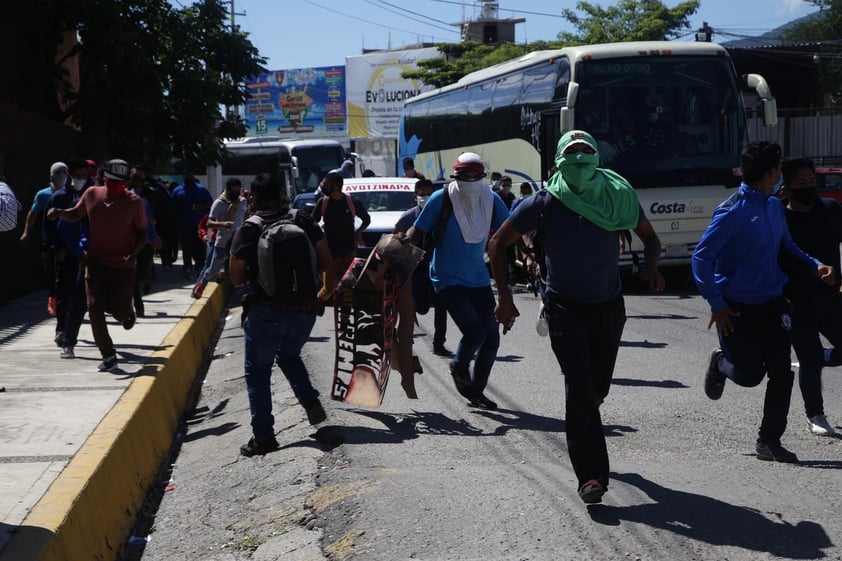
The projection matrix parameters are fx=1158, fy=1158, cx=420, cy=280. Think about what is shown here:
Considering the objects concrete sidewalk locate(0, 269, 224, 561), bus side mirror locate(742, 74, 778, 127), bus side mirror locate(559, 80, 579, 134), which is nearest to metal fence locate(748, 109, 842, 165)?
bus side mirror locate(742, 74, 778, 127)

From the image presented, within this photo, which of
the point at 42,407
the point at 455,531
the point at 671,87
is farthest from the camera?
the point at 671,87

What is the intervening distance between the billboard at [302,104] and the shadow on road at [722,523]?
252 feet

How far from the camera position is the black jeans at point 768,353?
6.23m

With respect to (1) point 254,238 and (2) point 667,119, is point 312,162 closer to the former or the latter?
(2) point 667,119

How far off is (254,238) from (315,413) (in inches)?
50.0

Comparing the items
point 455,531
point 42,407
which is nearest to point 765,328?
point 455,531

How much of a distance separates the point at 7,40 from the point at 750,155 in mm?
15962

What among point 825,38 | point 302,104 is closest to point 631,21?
point 825,38

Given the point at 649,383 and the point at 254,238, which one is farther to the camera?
the point at 649,383

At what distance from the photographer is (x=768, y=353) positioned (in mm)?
6250

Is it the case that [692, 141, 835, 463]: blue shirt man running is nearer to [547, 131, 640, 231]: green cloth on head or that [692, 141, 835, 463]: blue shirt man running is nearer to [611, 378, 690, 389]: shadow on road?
[547, 131, 640, 231]: green cloth on head

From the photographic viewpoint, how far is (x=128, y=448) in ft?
22.8

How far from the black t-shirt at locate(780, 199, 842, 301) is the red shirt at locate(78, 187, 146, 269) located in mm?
5288

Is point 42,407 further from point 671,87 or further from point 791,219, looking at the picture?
point 671,87
